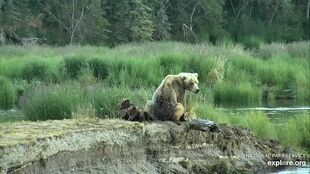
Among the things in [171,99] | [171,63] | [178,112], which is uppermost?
[171,99]

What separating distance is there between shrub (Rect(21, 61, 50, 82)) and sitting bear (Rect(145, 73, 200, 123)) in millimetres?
14638

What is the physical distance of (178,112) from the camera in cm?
1298

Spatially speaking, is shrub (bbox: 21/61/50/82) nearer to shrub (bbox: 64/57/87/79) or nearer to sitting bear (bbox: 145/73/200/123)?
shrub (bbox: 64/57/87/79)

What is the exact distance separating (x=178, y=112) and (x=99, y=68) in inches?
627

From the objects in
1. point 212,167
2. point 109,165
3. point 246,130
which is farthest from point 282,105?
point 109,165

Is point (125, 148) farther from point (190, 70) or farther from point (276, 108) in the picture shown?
point (190, 70)

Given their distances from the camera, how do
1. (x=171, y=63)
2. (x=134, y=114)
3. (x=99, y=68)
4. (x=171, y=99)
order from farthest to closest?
(x=171, y=63) → (x=99, y=68) → (x=171, y=99) → (x=134, y=114)

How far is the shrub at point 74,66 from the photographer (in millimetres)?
28172

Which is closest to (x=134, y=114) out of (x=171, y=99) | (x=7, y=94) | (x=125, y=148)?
(x=171, y=99)

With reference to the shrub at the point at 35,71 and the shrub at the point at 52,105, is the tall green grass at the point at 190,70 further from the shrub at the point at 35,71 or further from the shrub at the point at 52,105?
the shrub at the point at 52,105

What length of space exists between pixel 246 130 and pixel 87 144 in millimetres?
4129

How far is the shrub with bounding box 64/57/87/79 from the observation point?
28172 mm

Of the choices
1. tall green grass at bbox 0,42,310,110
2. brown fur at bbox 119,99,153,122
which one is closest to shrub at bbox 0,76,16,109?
tall green grass at bbox 0,42,310,110

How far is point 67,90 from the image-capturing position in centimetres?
1806
